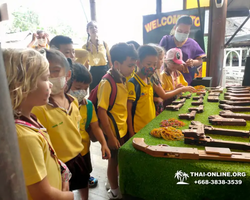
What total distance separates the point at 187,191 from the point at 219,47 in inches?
153

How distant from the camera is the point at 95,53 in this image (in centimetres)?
298

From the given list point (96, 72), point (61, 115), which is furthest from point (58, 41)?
point (96, 72)

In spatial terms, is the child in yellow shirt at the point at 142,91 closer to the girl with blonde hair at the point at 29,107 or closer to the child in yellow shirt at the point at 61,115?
the child in yellow shirt at the point at 61,115

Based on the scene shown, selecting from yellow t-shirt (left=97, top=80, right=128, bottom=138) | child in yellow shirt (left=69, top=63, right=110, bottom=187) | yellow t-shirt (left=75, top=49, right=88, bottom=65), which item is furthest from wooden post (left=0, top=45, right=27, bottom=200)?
yellow t-shirt (left=75, top=49, right=88, bottom=65)

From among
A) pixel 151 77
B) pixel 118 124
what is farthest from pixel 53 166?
pixel 151 77

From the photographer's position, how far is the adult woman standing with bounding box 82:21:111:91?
282 centimetres

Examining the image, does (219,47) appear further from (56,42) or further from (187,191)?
(187,191)

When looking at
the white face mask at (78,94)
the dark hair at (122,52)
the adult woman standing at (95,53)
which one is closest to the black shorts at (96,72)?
the adult woman standing at (95,53)

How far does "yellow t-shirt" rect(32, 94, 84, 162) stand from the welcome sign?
12.6 feet

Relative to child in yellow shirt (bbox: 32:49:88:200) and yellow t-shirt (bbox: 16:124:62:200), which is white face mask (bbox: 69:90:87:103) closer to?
child in yellow shirt (bbox: 32:49:88:200)

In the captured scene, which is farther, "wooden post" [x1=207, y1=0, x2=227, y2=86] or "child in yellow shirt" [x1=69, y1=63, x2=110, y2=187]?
"wooden post" [x1=207, y1=0, x2=227, y2=86]

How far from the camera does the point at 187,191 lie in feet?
2.57

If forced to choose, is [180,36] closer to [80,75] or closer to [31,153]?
[80,75]

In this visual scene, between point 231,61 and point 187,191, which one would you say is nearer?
point 187,191
